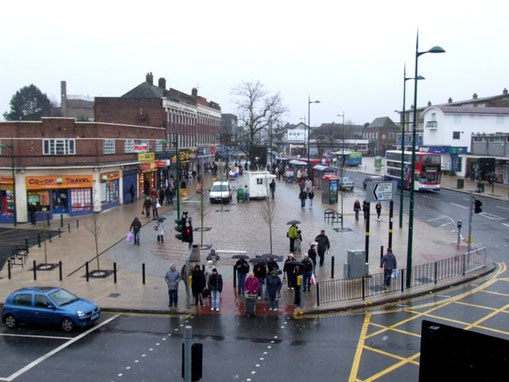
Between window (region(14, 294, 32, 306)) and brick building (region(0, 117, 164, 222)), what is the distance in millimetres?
20154

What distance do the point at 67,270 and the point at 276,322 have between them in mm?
10277

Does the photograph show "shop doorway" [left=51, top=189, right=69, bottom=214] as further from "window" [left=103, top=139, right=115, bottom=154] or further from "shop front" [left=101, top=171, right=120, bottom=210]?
"window" [left=103, top=139, right=115, bottom=154]

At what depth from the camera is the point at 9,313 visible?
47.1 feet

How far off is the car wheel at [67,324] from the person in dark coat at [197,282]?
12.3ft

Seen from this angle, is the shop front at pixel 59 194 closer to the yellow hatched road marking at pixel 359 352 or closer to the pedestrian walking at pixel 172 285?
the pedestrian walking at pixel 172 285

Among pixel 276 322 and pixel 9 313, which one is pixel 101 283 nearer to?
pixel 9 313

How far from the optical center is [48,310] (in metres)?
14.1

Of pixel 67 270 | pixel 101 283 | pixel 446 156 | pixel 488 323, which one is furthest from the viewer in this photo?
pixel 446 156

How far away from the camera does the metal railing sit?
16375 millimetres

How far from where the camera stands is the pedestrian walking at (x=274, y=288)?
49.6ft

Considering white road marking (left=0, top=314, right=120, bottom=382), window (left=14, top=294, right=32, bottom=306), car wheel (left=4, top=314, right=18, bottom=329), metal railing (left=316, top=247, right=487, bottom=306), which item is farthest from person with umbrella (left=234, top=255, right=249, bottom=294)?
car wheel (left=4, top=314, right=18, bottom=329)

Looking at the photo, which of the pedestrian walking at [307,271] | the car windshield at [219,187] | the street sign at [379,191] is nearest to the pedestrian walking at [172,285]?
the pedestrian walking at [307,271]

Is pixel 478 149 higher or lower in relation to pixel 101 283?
higher

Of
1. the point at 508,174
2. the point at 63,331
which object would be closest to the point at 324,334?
the point at 63,331
